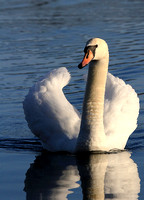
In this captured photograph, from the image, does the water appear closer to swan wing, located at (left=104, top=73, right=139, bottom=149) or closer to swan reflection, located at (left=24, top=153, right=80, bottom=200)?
swan reflection, located at (left=24, top=153, right=80, bottom=200)

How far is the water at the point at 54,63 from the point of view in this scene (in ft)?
24.9

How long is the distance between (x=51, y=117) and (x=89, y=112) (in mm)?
764

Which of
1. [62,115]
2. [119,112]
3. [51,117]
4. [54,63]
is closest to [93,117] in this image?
[62,115]

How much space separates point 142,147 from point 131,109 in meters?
0.67

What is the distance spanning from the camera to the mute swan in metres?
8.37

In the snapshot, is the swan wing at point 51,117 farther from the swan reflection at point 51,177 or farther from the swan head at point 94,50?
the swan head at point 94,50

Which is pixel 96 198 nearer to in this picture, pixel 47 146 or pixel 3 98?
pixel 47 146

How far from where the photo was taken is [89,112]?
27.9 ft

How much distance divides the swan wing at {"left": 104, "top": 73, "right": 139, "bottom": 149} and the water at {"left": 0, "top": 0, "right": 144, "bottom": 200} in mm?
289

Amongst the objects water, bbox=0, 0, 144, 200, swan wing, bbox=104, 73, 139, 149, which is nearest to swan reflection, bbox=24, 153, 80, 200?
water, bbox=0, 0, 144, 200

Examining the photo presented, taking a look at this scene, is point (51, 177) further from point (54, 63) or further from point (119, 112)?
point (54, 63)

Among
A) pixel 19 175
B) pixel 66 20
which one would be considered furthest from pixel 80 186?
pixel 66 20

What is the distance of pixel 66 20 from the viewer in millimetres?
21062

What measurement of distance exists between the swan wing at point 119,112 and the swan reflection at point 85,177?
250 mm
